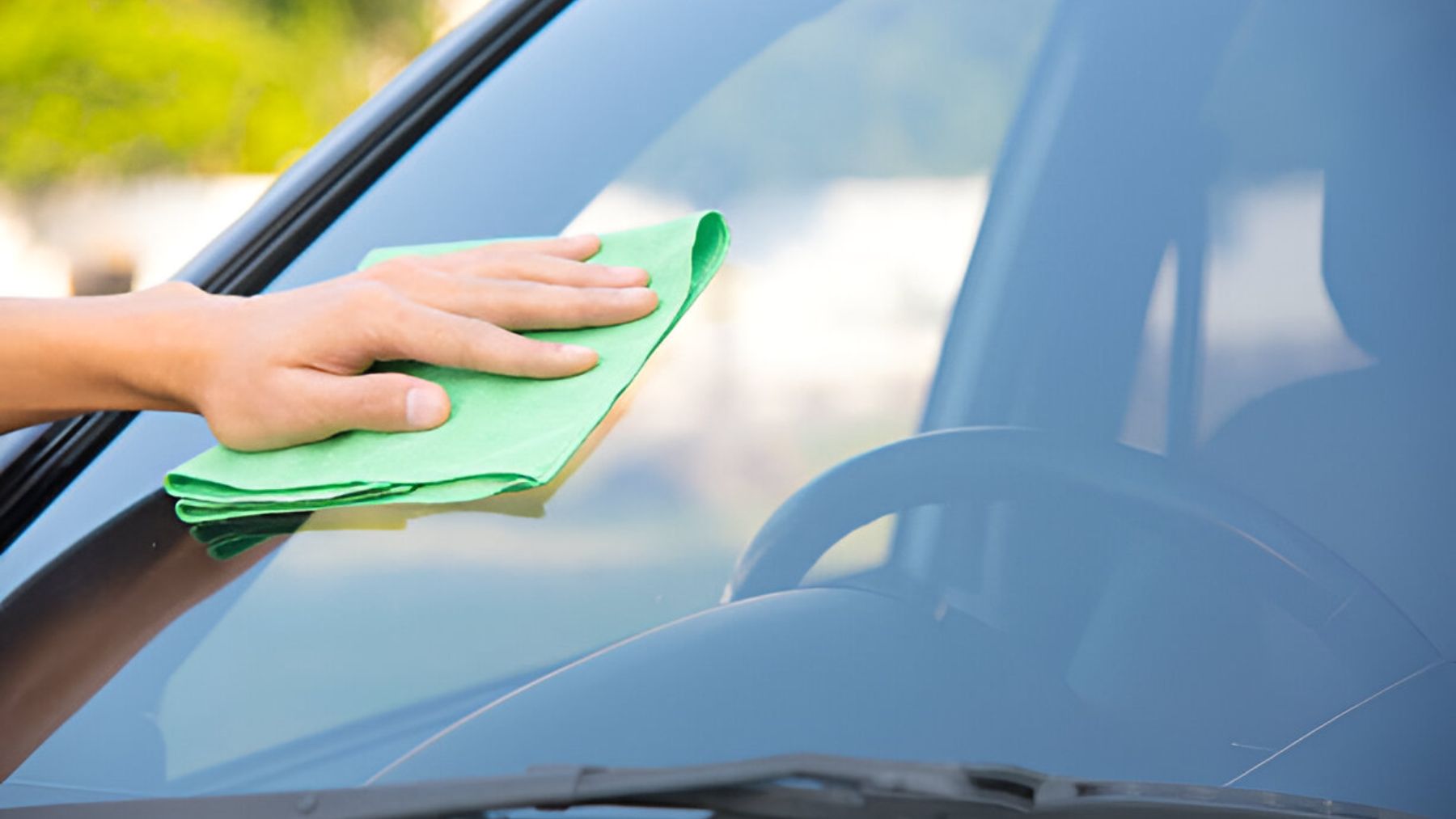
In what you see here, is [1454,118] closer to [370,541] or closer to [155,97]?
[370,541]

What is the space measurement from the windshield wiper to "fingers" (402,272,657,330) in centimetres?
37

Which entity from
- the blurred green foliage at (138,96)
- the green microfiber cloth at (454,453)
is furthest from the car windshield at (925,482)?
the blurred green foliage at (138,96)

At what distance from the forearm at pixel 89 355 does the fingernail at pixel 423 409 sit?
180 millimetres

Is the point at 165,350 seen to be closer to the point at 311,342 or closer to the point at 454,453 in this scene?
the point at 311,342

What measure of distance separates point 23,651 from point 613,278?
45 centimetres

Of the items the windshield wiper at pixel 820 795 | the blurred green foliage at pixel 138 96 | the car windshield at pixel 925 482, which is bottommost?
the windshield wiper at pixel 820 795

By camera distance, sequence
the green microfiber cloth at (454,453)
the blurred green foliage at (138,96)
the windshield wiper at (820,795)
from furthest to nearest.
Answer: the blurred green foliage at (138,96)
the green microfiber cloth at (454,453)
the windshield wiper at (820,795)

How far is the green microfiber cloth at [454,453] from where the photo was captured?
833mm

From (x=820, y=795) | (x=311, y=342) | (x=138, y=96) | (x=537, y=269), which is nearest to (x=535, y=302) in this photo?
(x=537, y=269)

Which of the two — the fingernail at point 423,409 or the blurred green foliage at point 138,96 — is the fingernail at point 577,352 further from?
the blurred green foliage at point 138,96

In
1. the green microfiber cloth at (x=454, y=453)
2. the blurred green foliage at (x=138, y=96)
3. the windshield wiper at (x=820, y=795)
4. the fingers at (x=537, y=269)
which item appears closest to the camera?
the windshield wiper at (x=820, y=795)

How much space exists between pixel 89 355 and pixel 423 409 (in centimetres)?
27

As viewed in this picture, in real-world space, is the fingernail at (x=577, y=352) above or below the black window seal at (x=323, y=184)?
below

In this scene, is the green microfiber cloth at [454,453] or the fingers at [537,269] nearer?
the green microfiber cloth at [454,453]
